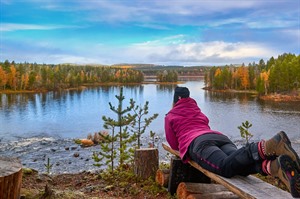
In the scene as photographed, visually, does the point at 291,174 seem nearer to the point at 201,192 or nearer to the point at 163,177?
the point at 201,192

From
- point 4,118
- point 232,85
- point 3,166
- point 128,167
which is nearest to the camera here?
point 3,166

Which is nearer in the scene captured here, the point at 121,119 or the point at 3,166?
the point at 3,166

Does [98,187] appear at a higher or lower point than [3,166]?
lower

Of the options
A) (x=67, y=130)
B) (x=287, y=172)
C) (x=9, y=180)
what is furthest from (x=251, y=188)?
(x=67, y=130)

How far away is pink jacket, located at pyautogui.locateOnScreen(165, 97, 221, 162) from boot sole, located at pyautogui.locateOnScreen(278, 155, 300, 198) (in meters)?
1.45

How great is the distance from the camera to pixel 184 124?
4.91 meters

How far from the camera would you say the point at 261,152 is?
12.1ft

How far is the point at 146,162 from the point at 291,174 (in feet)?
11.4

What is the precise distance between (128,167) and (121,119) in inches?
45.1

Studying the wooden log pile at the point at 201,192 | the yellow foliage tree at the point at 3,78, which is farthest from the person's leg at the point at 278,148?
the yellow foliage tree at the point at 3,78

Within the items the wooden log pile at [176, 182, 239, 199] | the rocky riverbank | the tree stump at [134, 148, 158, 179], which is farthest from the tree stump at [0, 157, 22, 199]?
the rocky riverbank

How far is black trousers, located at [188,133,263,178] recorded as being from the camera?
12.6ft

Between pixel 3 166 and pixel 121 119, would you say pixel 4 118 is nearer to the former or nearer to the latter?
pixel 121 119

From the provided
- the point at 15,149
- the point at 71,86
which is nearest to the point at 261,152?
the point at 15,149
